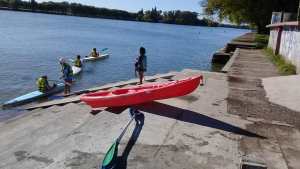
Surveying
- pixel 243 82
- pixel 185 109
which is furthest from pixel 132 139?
pixel 243 82

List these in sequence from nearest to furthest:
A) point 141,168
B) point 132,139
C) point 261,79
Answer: point 141,168 → point 132,139 → point 261,79

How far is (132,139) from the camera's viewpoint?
8.78 metres

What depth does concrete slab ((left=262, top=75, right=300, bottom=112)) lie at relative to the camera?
1295cm

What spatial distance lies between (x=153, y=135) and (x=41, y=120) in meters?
4.45

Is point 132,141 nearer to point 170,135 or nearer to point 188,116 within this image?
point 170,135

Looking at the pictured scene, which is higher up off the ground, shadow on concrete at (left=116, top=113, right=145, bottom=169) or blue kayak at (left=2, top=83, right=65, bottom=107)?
shadow on concrete at (left=116, top=113, right=145, bottom=169)

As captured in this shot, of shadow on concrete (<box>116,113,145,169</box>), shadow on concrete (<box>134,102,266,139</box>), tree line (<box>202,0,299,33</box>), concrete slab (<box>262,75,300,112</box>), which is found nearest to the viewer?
shadow on concrete (<box>116,113,145,169</box>)

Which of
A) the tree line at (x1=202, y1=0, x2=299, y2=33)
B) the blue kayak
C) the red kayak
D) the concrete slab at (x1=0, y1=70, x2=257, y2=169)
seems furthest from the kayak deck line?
the tree line at (x1=202, y1=0, x2=299, y2=33)

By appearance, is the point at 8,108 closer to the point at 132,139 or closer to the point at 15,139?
the point at 15,139

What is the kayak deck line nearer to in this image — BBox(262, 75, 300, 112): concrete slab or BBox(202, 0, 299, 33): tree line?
BBox(262, 75, 300, 112): concrete slab

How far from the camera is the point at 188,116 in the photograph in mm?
10703

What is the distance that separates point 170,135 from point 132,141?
39.7 inches

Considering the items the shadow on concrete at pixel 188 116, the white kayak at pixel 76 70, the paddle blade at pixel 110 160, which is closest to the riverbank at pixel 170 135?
the shadow on concrete at pixel 188 116

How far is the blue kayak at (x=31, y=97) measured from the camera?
1712 cm
